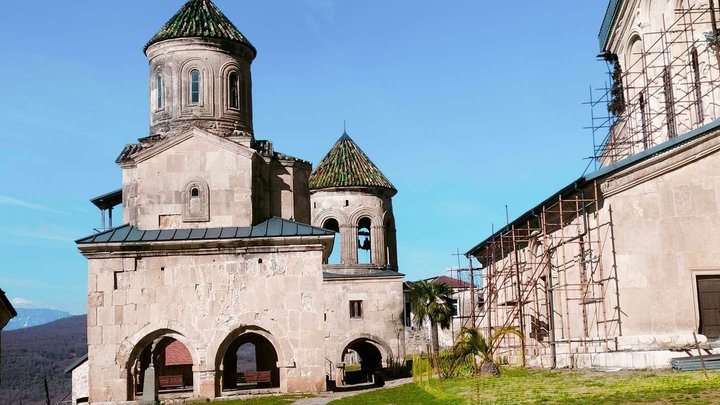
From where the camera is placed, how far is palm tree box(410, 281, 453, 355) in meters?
37.1

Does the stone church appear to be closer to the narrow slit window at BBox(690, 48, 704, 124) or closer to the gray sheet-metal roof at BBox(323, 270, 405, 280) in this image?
the narrow slit window at BBox(690, 48, 704, 124)

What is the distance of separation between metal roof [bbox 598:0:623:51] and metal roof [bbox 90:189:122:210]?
14871 mm

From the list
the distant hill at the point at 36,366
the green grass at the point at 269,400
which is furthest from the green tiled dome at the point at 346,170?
the distant hill at the point at 36,366

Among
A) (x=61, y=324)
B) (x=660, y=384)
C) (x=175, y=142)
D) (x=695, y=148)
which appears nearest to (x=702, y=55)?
(x=695, y=148)

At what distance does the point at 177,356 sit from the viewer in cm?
3844

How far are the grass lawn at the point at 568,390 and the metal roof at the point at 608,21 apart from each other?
38.3 ft

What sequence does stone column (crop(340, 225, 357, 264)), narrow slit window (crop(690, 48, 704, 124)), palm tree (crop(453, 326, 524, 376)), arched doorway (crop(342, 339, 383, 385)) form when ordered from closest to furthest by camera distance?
palm tree (crop(453, 326, 524, 376)), narrow slit window (crop(690, 48, 704, 124)), arched doorway (crop(342, 339, 383, 385)), stone column (crop(340, 225, 357, 264))

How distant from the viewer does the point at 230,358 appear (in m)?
27.0

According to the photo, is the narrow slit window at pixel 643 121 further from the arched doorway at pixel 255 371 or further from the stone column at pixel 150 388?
the stone column at pixel 150 388

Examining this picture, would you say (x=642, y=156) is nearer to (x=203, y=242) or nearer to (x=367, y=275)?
(x=203, y=242)

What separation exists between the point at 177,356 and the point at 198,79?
1894 cm

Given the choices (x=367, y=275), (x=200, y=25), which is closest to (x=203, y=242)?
(x=200, y=25)

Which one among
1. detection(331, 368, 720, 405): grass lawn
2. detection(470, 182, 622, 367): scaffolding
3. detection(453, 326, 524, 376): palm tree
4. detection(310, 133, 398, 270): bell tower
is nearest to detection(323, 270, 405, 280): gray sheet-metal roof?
detection(310, 133, 398, 270): bell tower

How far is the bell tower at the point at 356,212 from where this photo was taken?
34812 mm
